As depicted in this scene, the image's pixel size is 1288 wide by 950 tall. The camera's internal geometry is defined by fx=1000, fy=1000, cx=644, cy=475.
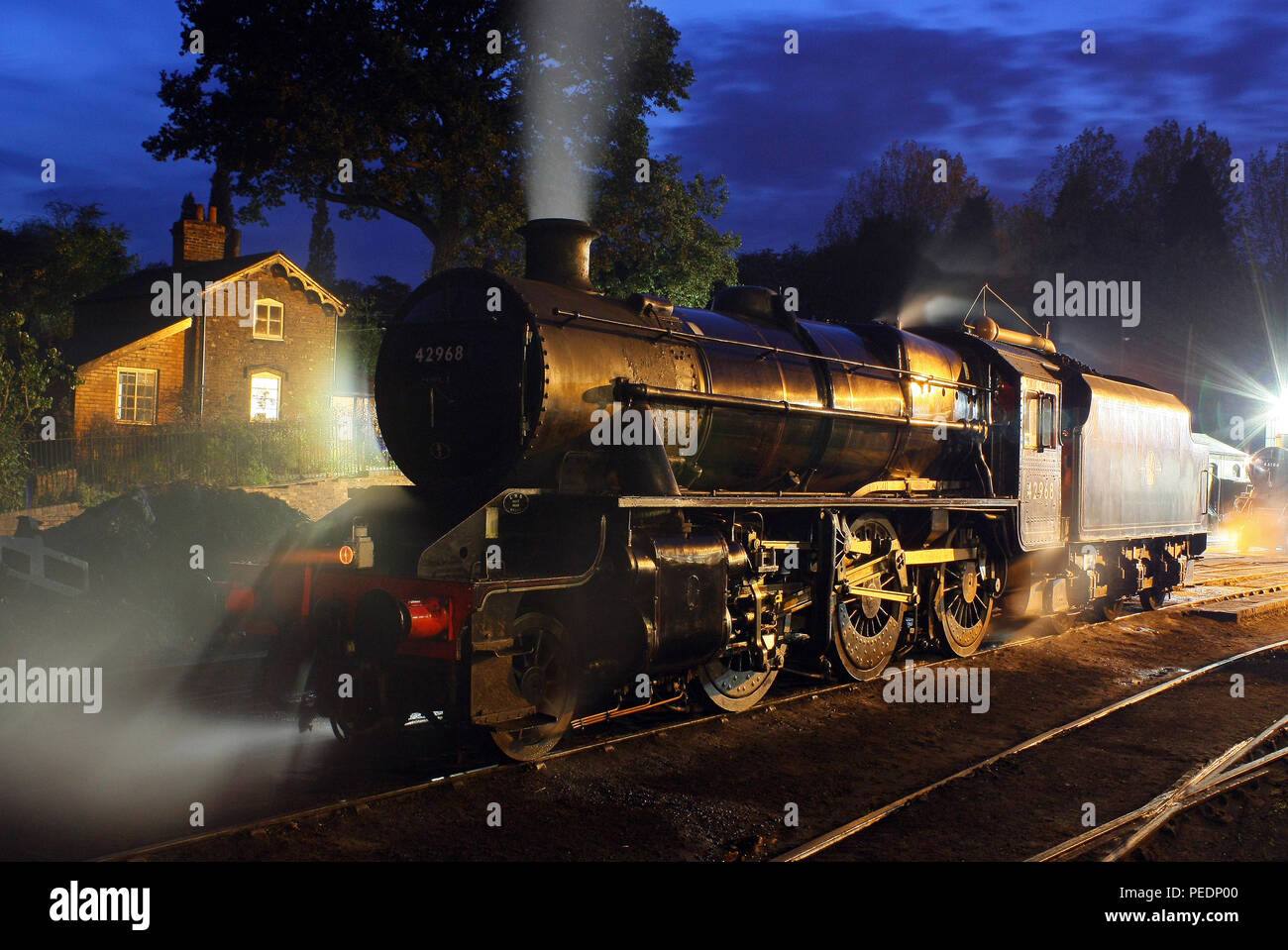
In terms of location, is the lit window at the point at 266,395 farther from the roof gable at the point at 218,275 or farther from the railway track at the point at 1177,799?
the railway track at the point at 1177,799

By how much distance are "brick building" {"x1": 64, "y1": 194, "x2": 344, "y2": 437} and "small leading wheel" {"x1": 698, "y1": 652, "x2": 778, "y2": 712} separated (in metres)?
18.6

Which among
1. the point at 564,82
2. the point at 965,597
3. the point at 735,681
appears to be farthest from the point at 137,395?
the point at 735,681

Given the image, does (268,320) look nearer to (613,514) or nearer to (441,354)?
(441,354)

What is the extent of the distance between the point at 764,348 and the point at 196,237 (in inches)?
1021

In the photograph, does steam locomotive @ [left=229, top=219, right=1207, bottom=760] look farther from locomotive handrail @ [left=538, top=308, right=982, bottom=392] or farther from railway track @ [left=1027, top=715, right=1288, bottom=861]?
railway track @ [left=1027, top=715, right=1288, bottom=861]

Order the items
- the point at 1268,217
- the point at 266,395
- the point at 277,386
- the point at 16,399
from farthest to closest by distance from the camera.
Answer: the point at 1268,217, the point at 277,386, the point at 266,395, the point at 16,399

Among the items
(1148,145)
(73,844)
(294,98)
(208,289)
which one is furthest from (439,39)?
(1148,145)

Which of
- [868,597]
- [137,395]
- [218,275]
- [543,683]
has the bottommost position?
[543,683]

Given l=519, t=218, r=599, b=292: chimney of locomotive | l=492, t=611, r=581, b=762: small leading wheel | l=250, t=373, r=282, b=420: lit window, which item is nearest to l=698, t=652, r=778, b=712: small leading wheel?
l=492, t=611, r=581, b=762: small leading wheel

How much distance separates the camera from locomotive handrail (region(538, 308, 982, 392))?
676 centimetres

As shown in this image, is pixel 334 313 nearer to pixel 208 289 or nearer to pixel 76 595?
pixel 208 289

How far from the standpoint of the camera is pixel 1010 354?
38.6 feet

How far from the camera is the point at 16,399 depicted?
56.0ft

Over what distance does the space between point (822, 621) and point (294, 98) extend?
57.5 ft
